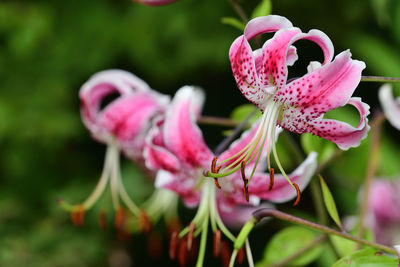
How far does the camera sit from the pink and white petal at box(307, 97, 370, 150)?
656 mm

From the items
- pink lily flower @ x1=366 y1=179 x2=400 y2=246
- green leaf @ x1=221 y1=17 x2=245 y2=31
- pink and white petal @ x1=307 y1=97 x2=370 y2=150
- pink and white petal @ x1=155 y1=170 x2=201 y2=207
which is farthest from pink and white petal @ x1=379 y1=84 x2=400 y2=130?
→ pink lily flower @ x1=366 y1=179 x2=400 y2=246

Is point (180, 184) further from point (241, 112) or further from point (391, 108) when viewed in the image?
point (391, 108)

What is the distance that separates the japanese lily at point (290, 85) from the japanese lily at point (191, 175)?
3.8 inches

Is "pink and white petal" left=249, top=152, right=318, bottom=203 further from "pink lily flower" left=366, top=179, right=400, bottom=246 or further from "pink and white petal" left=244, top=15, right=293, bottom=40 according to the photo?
"pink lily flower" left=366, top=179, right=400, bottom=246

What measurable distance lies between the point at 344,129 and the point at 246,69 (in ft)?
0.40

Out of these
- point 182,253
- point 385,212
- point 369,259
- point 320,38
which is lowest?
point 385,212

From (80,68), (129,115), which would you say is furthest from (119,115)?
(80,68)

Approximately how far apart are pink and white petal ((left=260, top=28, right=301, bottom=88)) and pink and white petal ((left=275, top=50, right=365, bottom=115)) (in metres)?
0.02

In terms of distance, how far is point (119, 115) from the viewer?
3.31ft

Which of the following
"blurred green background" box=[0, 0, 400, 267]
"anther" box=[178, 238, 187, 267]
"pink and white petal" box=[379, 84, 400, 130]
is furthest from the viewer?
"blurred green background" box=[0, 0, 400, 267]

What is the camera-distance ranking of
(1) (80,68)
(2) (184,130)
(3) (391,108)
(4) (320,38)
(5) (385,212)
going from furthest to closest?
(1) (80,68)
(5) (385,212)
(2) (184,130)
(3) (391,108)
(4) (320,38)

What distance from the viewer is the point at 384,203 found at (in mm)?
1529

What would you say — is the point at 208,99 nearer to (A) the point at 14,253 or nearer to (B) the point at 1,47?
(B) the point at 1,47

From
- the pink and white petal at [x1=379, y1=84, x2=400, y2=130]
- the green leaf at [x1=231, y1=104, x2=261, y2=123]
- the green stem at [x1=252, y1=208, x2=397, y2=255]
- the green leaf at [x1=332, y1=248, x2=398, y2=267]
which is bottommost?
the green leaf at [x1=231, y1=104, x2=261, y2=123]
